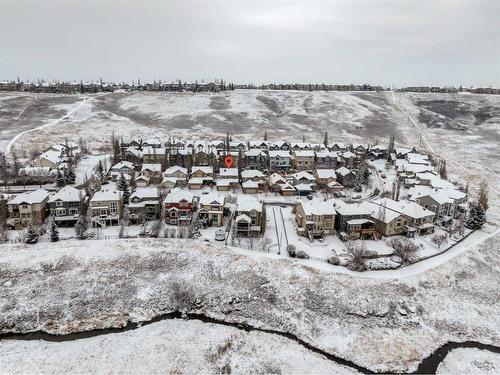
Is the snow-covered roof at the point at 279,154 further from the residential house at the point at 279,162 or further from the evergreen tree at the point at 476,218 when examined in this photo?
the evergreen tree at the point at 476,218

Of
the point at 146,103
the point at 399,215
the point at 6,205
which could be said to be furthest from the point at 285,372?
the point at 146,103

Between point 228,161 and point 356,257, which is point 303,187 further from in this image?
point 356,257

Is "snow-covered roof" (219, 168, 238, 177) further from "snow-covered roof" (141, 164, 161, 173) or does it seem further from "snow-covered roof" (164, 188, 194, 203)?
"snow-covered roof" (164, 188, 194, 203)

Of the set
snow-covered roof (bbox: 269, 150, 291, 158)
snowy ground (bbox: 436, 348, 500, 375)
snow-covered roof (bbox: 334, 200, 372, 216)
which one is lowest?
snowy ground (bbox: 436, 348, 500, 375)

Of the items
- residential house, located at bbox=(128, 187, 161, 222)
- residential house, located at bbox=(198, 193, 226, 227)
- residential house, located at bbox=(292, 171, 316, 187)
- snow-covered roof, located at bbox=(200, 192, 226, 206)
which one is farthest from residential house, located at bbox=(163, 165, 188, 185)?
residential house, located at bbox=(292, 171, 316, 187)

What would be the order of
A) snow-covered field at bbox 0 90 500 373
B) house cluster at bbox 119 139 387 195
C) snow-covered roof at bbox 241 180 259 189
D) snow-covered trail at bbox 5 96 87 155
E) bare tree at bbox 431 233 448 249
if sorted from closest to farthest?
snow-covered field at bbox 0 90 500 373 < bare tree at bbox 431 233 448 249 < snow-covered roof at bbox 241 180 259 189 < house cluster at bbox 119 139 387 195 < snow-covered trail at bbox 5 96 87 155

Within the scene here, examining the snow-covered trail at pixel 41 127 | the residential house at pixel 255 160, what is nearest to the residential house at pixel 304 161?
the residential house at pixel 255 160

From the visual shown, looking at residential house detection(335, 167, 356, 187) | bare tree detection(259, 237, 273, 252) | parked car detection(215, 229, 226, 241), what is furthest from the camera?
residential house detection(335, 167, 356, 187)
